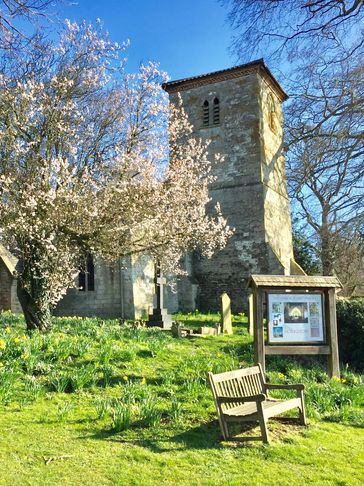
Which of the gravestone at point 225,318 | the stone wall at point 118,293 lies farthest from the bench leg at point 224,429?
the stone wall at point 118,293

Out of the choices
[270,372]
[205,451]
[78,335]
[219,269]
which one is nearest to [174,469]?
[205,451]

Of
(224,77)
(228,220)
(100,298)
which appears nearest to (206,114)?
(224,77)

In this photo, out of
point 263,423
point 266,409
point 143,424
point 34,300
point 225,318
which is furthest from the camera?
point 225,318

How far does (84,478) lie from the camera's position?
4.09m

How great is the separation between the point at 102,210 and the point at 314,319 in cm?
510

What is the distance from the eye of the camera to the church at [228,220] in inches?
764

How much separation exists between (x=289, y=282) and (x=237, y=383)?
2.74 metres

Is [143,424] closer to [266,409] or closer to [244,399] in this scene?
[244,399]

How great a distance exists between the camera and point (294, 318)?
830cm

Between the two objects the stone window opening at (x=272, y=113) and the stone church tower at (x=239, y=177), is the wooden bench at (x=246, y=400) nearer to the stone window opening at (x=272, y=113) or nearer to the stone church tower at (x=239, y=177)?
the stone church tower at (x=239, y=177)

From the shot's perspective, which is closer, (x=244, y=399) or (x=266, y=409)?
(x=244, y=399)

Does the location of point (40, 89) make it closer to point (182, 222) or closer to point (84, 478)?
point (182, 222)

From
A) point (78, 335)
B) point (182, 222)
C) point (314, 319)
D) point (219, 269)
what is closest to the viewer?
point (314, 319)

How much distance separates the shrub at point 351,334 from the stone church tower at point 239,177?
8867mm
